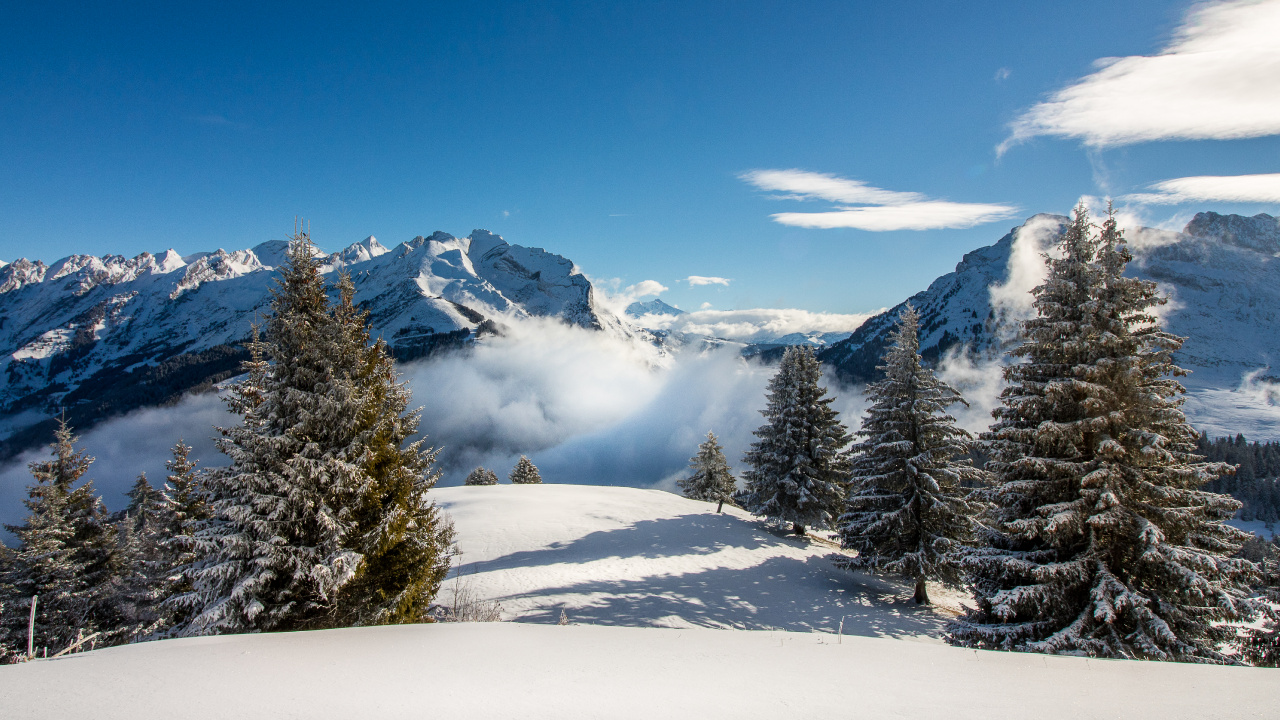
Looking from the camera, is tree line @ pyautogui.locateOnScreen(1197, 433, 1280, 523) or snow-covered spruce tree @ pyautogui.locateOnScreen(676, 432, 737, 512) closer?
snow-covered spruce tree @ pyautogui.locateOnScreen(676, 432, 737, 512)

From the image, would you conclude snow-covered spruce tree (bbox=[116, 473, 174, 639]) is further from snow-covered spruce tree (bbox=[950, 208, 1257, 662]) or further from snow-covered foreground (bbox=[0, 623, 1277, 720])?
snow-covered spruce tree (bbox=[950, 208, 1257, 662])

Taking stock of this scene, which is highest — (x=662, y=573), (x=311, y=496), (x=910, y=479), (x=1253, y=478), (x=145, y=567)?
(x=311, y=496)

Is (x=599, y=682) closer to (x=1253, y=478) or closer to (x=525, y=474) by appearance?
(x=525, y=474)

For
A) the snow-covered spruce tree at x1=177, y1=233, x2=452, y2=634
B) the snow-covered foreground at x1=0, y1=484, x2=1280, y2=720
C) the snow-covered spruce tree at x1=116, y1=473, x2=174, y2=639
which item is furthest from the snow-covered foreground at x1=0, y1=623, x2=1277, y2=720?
the snow-covered spruce tree at x1=116, y1=473, x2=174, y2=639

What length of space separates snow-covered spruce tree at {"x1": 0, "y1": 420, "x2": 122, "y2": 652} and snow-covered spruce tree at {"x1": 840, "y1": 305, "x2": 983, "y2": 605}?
29.2 m

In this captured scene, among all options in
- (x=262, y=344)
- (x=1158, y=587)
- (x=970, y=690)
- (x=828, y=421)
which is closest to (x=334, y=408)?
(x=262, y=344)

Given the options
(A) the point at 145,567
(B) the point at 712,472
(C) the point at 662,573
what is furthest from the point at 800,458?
(A) the point at 145,567

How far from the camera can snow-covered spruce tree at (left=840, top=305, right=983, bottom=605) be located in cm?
1648

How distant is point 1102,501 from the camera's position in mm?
8797

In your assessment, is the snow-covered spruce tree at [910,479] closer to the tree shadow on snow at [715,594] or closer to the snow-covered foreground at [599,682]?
the tree shadow on snow at [715,594]

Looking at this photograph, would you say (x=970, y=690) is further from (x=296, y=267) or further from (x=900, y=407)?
(x=900, y=407)

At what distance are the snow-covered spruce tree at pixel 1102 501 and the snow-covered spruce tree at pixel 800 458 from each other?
44.7ft

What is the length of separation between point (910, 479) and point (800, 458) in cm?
758

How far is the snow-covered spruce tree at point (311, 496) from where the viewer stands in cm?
857
